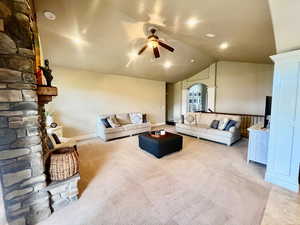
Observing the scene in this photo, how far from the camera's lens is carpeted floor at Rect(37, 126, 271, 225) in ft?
5.58

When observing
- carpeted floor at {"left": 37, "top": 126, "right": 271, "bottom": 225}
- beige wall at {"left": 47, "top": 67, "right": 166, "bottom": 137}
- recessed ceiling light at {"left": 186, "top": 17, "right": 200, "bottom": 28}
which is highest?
recessed ceiling light at {"left": 186, "top": 17, "right": 200, "bottom": 28}

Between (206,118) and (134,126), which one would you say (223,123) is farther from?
(134,126)

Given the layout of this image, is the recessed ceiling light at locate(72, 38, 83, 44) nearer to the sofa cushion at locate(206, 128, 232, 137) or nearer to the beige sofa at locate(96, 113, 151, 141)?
the beige sofa at locate(96, 113, 151, 141)

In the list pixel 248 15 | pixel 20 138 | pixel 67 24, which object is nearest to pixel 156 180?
pixel 20 138

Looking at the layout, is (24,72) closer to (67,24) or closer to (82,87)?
(67,24)

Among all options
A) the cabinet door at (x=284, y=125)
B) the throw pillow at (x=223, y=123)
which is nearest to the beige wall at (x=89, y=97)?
the throw pillow at (x=223, y=123)

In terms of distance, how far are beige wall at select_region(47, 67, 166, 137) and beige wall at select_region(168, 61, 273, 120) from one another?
322 centimetres

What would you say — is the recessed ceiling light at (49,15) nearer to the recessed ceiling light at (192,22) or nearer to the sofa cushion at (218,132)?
the recessed ceiling light at (192,22)

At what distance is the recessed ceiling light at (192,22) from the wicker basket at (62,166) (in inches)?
125

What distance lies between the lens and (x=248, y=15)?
227cm

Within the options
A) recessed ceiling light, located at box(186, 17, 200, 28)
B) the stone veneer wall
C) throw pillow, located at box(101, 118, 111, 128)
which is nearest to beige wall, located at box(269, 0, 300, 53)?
recessed ceiling light, located at box(186, 17, 200, 28)

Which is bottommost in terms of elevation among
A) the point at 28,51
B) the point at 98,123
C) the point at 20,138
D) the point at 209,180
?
the point at 209,180

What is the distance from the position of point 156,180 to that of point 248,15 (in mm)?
3195

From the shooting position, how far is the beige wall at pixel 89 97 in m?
4.55
